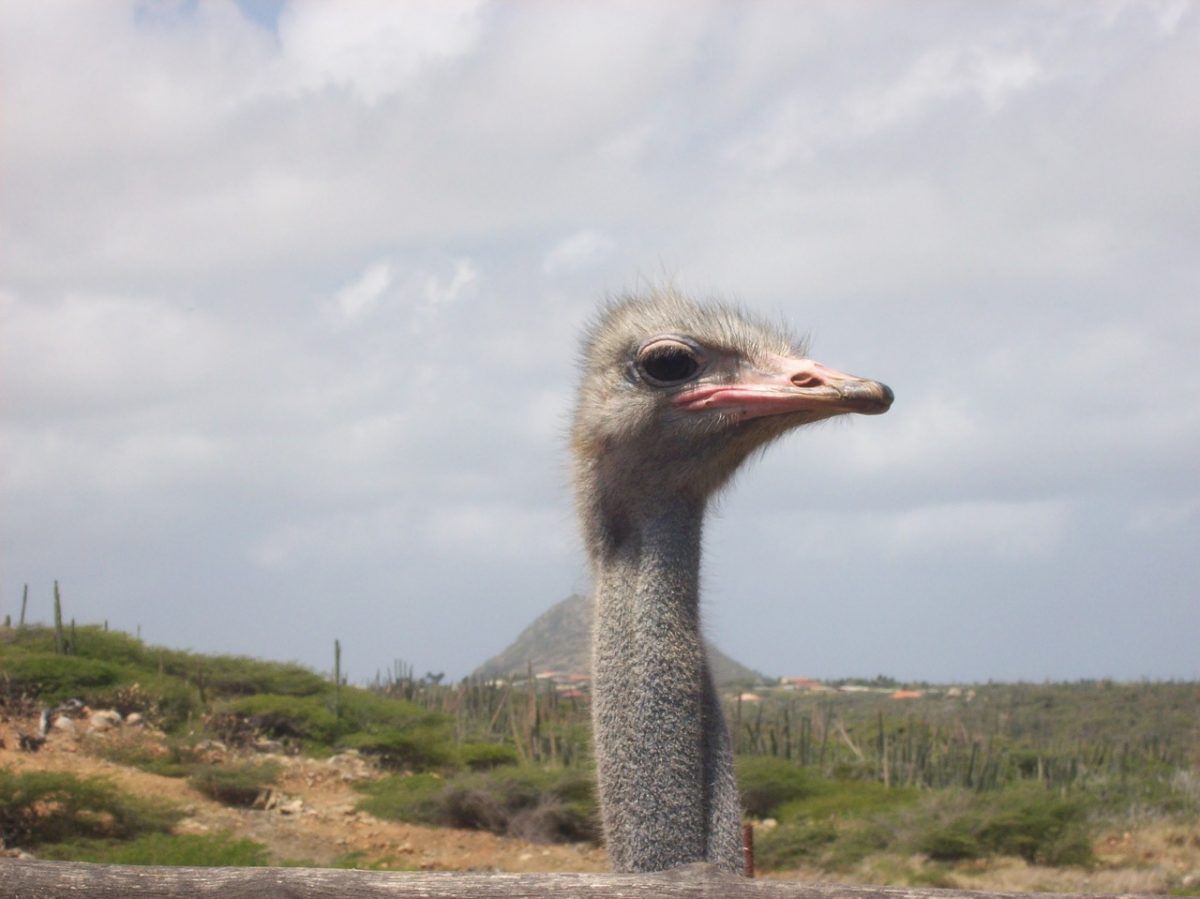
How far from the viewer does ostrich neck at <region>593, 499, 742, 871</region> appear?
274 centimetres

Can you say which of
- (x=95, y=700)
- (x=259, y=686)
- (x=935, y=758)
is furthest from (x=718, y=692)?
(x=259, y=686)

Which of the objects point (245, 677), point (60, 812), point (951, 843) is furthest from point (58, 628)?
point (951, 843)

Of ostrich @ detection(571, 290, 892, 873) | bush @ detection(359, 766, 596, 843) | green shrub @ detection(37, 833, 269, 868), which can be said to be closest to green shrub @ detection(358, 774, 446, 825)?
bush @ detection(359, 766, 596, 843)

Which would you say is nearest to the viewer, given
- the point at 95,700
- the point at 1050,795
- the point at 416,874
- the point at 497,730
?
the point at 416,874

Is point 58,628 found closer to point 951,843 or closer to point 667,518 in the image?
point 951,843

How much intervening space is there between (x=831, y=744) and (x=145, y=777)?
10.9m

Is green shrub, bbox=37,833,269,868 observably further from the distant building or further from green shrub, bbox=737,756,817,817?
the distant building

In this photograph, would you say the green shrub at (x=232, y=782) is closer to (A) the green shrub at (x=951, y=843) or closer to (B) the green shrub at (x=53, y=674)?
(B) the green shrub at (x=53, y=674)

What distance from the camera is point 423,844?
40.0 ft

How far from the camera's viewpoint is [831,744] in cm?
2112

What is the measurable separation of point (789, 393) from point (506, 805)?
11.3m

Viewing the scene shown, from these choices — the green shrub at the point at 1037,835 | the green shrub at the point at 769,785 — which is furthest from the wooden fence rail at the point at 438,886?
the green shrub at the point at 769,785

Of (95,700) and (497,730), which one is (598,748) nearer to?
(95,700)

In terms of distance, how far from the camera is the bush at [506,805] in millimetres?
13031
